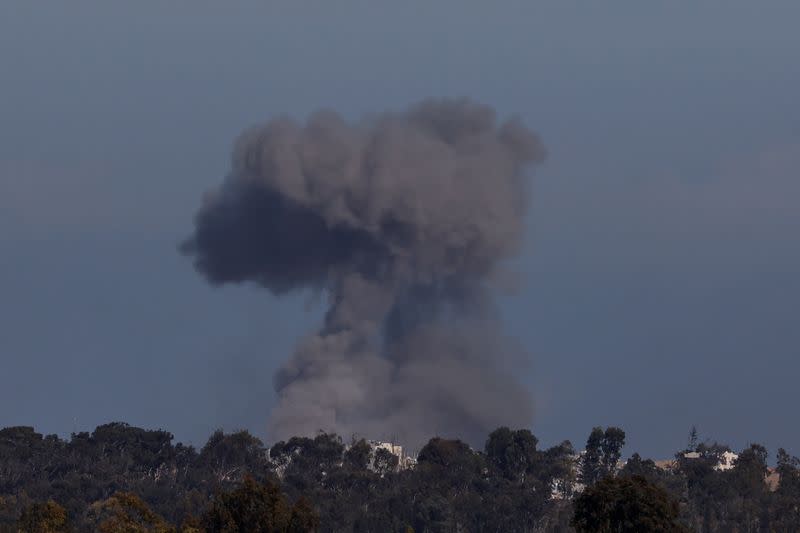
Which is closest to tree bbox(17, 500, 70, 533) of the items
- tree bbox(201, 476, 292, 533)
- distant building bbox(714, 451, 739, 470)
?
tree bbox(201, 476, 292, 533)

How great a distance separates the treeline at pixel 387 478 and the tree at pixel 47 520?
2616 cm

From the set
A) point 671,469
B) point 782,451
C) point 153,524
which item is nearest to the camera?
point 153,524

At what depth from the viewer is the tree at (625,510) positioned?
63.6 m

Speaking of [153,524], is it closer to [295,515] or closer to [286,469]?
[295,515]

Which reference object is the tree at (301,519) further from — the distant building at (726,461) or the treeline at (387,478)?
the distant building at (726,461)

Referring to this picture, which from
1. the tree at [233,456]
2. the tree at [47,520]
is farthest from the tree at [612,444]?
the tree at [47,520]

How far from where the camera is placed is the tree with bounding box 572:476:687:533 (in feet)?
209

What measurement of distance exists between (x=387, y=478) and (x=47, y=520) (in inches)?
2710

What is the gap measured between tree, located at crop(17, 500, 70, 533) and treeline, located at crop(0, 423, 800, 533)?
26164 millimetres

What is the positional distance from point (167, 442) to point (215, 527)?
81.1 metres

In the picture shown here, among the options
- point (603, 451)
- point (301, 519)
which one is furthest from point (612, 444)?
point (301, 519)

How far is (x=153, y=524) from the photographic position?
64.0 metres

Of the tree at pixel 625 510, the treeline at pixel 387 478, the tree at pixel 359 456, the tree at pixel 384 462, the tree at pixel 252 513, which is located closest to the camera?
the tree at pixel 625 510

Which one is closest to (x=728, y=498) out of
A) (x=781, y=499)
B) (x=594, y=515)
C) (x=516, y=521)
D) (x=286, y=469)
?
(x=781, y=499)
